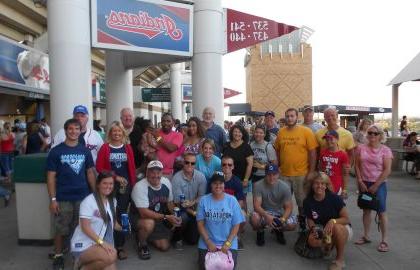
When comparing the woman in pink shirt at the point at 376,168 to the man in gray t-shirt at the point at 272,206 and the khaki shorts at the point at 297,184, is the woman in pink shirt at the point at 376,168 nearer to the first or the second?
the khaki shorts at the point at 297,184

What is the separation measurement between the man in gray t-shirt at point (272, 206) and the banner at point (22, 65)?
8.79m

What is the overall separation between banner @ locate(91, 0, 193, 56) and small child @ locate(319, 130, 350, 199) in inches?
122

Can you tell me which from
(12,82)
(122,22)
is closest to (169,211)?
(122,22)

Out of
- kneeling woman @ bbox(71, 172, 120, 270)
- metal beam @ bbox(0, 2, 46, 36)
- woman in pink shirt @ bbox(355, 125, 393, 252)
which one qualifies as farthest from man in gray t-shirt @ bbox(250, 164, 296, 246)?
metal beam @ bbox(0, 2, 46, 36)

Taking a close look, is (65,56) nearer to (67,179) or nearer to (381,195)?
(67,179)

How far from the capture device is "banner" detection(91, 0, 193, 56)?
6.63 metres

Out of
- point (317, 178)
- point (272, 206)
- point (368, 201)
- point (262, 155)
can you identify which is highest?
point (262, 155)

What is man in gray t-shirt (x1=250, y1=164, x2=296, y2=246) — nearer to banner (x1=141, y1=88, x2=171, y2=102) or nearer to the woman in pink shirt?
the woman in pink shirt

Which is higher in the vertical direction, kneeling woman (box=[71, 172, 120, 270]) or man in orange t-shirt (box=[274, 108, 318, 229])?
man in orange t-shirt (box=[274, 108, 318, 229])

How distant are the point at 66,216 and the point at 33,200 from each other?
1074 mm

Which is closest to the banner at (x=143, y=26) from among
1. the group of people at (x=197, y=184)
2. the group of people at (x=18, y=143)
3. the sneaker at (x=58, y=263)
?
the group of people at (x=197, y=184)

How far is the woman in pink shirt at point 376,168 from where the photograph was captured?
5.59m

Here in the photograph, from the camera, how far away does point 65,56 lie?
6188 millimetres

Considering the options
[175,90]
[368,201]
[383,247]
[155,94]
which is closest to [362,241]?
[383,247]
